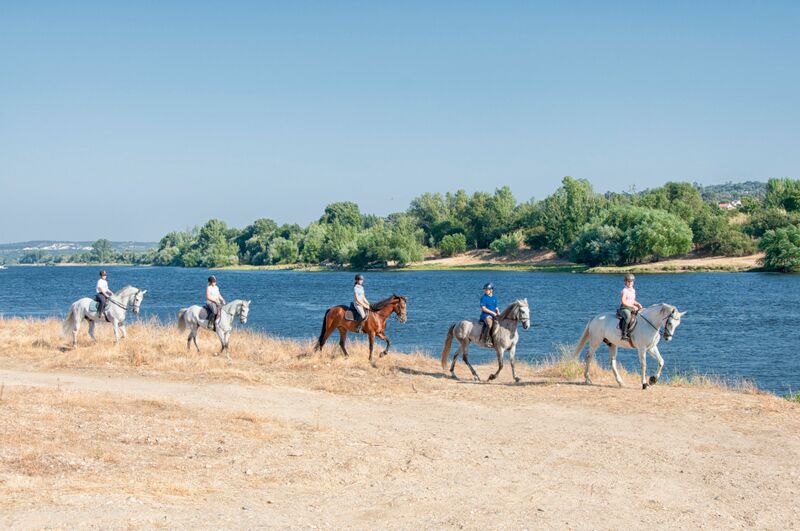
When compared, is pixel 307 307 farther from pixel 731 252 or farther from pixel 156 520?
pixel 731 252

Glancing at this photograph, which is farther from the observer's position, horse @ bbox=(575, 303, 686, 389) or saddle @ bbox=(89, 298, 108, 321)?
saddle @ bbox=(89, 298, 108, 321)

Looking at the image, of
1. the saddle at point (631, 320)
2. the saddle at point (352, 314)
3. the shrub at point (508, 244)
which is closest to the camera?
the saddle at point (631, 320)

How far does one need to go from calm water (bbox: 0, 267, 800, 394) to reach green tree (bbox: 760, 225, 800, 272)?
532 centimetres

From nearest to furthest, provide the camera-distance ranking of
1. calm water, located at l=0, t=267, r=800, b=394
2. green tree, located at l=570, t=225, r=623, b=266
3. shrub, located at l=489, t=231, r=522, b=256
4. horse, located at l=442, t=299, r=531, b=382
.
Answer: horse, located at l=442, t=299, r=531, b=382
calm water, located at l=0, t=267, r=800, b=394
green tree, located at l=570, t=225, r=623, b=266
shrub, located at l=489, t=231, r=522, b=256

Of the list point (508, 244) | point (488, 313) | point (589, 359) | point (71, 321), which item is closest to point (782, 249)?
point (508, 244)

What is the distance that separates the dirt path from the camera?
8656 millimetres

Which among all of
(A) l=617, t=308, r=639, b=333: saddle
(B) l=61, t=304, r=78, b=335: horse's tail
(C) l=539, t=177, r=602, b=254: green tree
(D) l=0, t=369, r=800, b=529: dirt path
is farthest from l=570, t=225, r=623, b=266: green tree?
(D) l=0, t=369, r=800, b=529: dirt path

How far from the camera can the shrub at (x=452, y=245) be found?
435 feet

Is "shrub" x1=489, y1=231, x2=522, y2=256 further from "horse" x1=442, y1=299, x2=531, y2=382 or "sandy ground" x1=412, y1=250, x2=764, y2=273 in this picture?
"horse" x1=442, y1=299, x2=531, y2=382

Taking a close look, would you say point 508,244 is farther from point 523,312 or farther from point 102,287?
point 523,312

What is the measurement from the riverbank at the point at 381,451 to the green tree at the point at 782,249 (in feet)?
252

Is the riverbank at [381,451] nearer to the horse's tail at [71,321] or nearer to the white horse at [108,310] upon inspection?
the white horse at [108,310]

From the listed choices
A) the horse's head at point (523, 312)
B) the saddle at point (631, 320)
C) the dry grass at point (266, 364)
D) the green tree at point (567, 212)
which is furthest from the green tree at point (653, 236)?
the horse's head at point (523, 312)

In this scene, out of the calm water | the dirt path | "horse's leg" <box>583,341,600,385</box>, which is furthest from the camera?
the calm water
